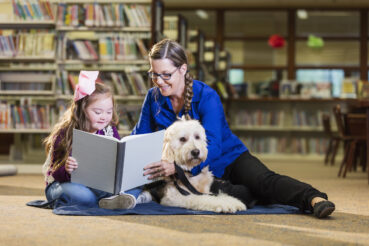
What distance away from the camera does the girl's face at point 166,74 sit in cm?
278

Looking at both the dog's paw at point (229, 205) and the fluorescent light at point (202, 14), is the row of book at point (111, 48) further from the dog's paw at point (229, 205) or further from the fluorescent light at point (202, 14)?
the fluorescent light at point (202, 14)

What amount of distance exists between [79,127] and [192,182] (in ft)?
2.06

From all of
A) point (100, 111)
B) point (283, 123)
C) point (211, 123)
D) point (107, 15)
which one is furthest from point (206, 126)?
point (283, 123)

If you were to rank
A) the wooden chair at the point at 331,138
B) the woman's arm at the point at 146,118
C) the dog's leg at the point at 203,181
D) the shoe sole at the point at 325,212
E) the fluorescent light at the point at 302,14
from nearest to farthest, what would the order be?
1. the shoe sole at the point at 325,212
2. the dog's leg at the point at 203,181
3. the woman's arm at the point at 146,118
4. the wooden chair at the point at 331,138
5. the fluorescent light at the point at 302,14

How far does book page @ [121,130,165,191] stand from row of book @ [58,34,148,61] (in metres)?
3.00

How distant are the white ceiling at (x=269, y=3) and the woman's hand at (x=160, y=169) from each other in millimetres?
8064

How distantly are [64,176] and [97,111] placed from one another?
1.20 feet

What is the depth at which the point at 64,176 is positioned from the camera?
2.80m

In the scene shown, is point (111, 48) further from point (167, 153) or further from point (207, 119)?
point (167, 153)

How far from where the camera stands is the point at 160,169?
2.64m

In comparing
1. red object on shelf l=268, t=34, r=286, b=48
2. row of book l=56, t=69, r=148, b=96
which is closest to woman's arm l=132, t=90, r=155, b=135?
row of book l=56, t=69, r=148, b=96

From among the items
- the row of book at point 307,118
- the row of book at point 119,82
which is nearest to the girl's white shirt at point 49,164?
the row of book at point 119,82

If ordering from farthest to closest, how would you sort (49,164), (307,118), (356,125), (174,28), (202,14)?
(202,14), (307,118), (174,28), (356,125), (49,164)

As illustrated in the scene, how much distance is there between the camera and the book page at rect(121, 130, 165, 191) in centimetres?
250
